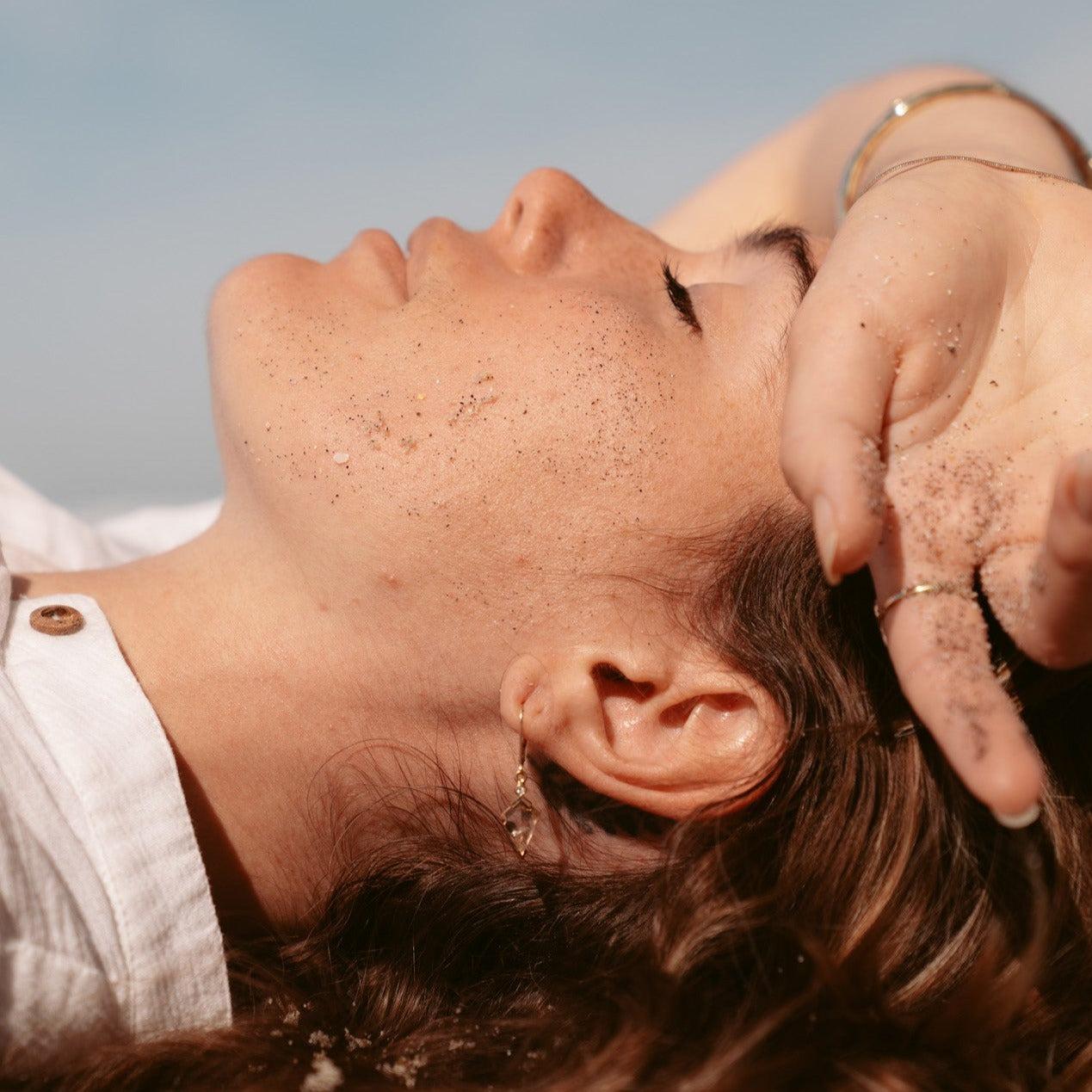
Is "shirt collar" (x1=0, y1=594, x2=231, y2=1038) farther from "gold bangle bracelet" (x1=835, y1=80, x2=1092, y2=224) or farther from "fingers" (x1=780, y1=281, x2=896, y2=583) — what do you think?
"gold bangle bracelet" (x1=835, y1=80, x2=1092, y2=224)

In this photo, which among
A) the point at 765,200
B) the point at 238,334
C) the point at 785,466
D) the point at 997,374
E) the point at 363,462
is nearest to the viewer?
the point at 785,466

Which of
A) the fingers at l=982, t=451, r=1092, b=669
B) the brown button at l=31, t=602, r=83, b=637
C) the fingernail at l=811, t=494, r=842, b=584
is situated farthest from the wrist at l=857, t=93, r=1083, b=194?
the brown button at l=31, t=602, r=83, b=637

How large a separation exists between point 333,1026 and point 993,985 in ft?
2.38

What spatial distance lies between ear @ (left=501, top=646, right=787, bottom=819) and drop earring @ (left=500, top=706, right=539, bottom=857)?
2.1 inches

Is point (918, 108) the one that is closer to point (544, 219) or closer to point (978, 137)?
point (978, 137)

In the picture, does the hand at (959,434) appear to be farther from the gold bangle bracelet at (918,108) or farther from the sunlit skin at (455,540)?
the gold bangle bracelet at (918,108)

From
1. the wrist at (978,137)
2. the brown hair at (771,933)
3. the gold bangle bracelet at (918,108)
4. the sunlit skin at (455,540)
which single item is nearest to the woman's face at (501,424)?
the sunlit skin at (455,540)

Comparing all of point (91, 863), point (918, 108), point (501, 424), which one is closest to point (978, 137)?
point (918, 108)

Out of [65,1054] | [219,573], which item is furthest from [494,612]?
[65,1054]

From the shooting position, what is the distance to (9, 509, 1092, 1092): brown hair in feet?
3.55

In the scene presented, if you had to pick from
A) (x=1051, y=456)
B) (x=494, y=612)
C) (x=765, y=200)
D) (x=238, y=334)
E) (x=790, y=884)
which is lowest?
(x=790, y=884)

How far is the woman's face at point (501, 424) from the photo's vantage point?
1.16 m

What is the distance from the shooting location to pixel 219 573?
1.35 meters

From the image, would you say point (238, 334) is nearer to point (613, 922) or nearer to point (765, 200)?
point (613, 922)
